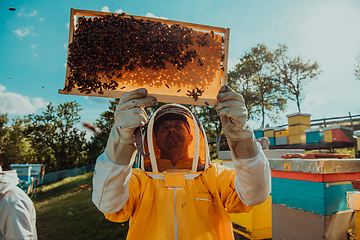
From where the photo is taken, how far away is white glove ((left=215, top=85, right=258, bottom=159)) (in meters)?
1.72

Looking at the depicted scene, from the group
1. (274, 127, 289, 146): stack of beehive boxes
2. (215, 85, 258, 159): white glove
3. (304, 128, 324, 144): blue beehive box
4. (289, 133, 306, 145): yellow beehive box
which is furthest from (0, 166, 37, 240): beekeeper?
(274, 127, 289, 146): stack of beehive boxes

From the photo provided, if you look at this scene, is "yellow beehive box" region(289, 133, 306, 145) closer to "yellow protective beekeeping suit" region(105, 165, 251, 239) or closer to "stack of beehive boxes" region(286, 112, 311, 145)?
"stack of beehive boxes" region(286, 112, 311, 145)

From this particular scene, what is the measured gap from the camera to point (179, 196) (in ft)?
6.26

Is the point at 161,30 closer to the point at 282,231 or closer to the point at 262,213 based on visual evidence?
the point at 282,231

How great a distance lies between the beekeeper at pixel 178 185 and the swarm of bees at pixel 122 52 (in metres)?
0.41

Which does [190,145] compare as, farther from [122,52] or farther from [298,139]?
[298,139]

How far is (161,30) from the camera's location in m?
2.15

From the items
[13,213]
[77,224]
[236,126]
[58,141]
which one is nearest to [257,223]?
[236,126]

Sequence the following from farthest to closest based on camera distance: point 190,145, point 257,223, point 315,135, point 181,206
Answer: point 315,135, point 257,223, point 190,145, point 181,206

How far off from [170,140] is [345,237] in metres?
3.36

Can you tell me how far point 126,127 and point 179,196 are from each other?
0.84 m

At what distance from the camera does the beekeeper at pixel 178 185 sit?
5.56 ft

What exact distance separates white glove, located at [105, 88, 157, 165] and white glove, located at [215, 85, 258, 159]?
0.68 m

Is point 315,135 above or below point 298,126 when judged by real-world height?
below
